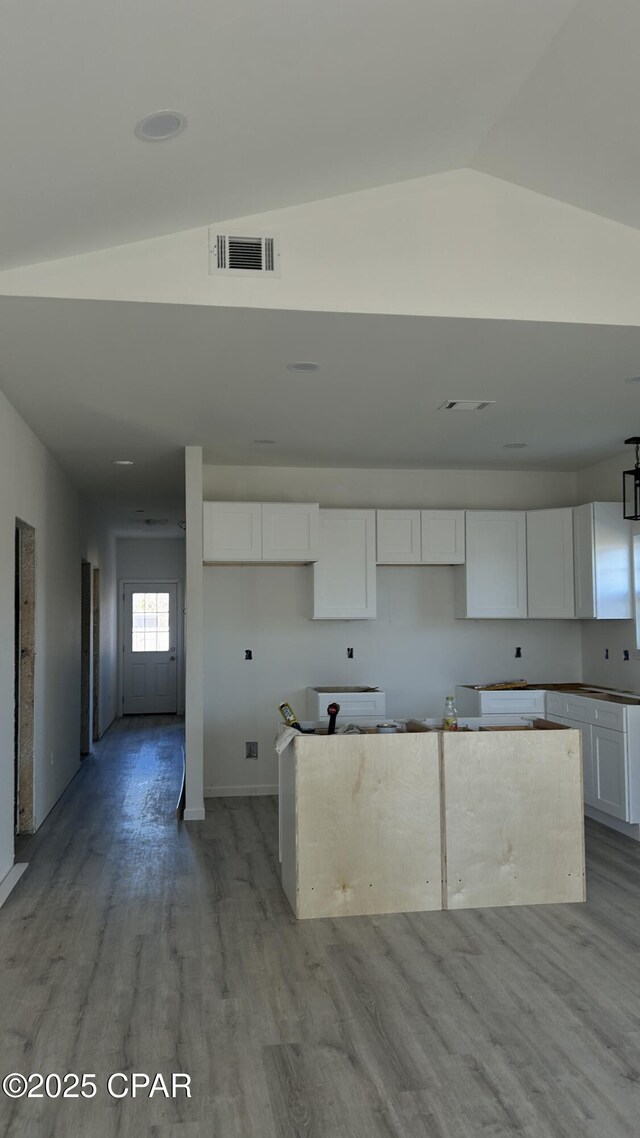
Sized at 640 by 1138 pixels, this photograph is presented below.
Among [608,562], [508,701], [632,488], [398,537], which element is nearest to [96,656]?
[398,537]

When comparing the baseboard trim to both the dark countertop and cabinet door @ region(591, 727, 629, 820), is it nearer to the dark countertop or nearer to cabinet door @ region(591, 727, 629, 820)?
cabinet door @ region(591, 727, 629, 820)

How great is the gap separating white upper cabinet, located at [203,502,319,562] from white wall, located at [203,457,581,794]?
485 mm

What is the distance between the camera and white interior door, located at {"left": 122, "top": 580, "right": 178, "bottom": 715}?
1427cm

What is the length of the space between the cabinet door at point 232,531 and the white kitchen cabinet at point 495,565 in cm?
180

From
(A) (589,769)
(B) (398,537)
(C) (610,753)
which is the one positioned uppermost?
(B) (398,537)

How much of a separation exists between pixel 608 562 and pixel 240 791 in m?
3.50

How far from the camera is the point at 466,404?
548 centimetres

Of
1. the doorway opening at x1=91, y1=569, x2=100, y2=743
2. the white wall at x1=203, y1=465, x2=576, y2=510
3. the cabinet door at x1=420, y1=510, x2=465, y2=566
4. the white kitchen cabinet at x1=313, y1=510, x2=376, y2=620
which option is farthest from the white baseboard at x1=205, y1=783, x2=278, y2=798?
the doorway opening at x1=91, y1=569, x2=100, y2=743

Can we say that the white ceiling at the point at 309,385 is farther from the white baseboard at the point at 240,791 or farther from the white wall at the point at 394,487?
the white baseboard at the point at 240,791

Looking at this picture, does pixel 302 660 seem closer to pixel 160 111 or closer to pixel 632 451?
pixel 632 451

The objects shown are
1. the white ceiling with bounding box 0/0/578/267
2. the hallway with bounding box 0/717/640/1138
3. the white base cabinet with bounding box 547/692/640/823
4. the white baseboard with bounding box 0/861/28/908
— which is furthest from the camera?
the white base cabinet with bounding box 547/692/640/823

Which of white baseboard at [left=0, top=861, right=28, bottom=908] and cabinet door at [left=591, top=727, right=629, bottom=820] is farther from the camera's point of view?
cabinet door at [left=591, top=727, right=629, bottom=820]

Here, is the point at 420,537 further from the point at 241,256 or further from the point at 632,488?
the point at 241,256
